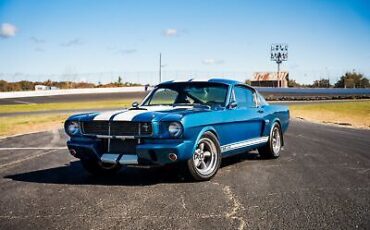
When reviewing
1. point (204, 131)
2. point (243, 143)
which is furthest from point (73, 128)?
point (243, 143)

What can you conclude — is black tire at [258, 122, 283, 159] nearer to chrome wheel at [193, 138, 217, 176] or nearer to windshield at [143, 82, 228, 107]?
windshield at [143, 82, 228, 107]

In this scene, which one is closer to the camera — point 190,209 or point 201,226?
point 201,226

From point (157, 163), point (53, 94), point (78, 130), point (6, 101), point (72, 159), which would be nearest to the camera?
point (157, 163)

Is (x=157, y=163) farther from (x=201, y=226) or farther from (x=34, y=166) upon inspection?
(x=34, y=166)

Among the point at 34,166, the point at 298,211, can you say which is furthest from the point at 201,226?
the point at 34,166

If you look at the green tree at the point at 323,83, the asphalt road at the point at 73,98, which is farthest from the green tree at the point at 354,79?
the asphalt road at the point at 73,98

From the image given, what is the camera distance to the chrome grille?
5668mm

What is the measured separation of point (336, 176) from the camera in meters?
6.30

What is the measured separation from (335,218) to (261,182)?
1.81 meters

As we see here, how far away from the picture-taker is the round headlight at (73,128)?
6281mm

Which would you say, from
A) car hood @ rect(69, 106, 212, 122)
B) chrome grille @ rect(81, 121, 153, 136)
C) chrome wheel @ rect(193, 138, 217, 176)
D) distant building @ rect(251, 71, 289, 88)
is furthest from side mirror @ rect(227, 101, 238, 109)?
distant building @ rect(251, 71, 289, 88)

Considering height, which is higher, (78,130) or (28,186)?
(78,130)

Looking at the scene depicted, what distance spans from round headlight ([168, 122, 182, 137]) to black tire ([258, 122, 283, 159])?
2876 millimetres

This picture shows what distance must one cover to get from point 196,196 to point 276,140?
149 inches
